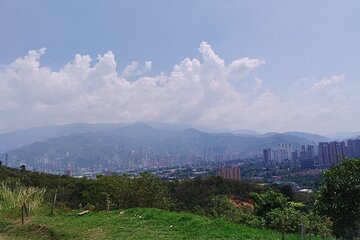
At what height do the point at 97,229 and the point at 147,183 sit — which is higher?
the point at 147,183

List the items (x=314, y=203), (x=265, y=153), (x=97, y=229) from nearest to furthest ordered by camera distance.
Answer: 1. (x=97, y=229)
2. (x=314, y=203)
3. (x=265, y=153)

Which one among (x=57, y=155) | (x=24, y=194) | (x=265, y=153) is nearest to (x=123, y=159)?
(x=57, y=155)

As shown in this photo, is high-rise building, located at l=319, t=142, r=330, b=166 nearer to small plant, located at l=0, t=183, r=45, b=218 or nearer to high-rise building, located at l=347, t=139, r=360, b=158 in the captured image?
high-rise building, located at l=347, t=139, r=360, b=158

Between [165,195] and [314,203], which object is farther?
[165,195]

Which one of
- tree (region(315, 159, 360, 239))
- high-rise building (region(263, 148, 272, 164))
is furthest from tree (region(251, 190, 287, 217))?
high-rise building (region(263, 148, 272, 164))

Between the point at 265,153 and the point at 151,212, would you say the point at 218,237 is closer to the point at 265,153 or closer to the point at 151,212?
the point at 151,212

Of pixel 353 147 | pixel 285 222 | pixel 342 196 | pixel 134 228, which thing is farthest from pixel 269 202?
pixel 353 147

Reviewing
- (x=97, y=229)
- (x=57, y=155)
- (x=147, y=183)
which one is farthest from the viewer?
(x=57, y=155)
